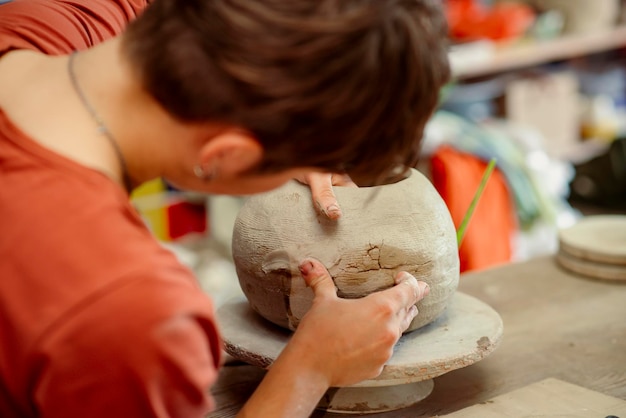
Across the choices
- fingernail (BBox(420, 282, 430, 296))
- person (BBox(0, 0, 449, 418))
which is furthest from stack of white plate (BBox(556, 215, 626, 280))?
person (BBox(0, 0, 449, 418))

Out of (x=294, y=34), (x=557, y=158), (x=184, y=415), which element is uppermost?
(x=294, y=34)

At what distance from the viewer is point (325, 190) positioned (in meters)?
1.17

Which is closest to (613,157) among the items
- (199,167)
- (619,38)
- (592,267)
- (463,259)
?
(619,38)

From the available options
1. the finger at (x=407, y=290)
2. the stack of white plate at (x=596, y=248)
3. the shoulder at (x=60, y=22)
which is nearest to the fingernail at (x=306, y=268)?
the finger at (x=407, y=290)

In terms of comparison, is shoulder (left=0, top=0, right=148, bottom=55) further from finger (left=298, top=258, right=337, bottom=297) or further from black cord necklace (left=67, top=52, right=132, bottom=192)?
finger (left=298, top=258, right=337, bottom=297)

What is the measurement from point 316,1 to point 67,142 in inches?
Result: 11.7

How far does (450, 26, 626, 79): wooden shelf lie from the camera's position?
3.23m

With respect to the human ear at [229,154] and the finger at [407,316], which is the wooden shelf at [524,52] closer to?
the finger at [407,316]

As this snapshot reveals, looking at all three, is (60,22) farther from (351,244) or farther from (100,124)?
(351,244)

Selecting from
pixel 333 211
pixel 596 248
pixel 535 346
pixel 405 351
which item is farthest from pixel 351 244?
pixel 596 248

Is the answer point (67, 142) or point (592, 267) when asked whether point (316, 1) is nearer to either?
point (67, 142)

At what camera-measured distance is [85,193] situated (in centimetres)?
79

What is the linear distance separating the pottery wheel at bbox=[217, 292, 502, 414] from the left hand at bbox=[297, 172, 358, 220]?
22 cm

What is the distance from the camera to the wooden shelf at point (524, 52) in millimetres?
3229
